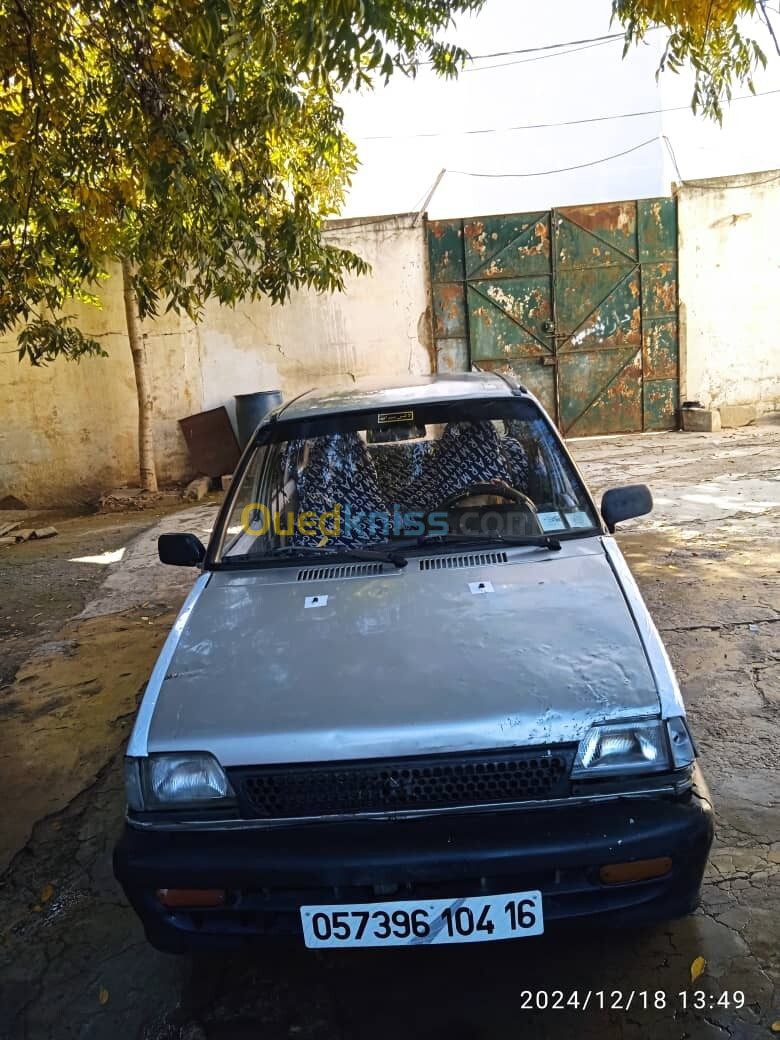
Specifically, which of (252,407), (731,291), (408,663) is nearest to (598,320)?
(731,291)

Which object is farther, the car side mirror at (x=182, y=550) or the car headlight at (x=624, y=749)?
the car side mirror at (x=182, y=550)

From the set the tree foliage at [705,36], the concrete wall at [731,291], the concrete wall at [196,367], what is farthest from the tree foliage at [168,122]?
the concrete wall at [731,291]

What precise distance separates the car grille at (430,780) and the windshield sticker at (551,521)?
1.08 meters

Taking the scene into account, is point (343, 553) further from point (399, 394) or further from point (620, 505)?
point (620, 505)

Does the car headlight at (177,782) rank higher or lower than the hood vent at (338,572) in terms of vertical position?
lower

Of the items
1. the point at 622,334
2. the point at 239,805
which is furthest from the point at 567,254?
the point at 239,805

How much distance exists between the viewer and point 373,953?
7.28 feet

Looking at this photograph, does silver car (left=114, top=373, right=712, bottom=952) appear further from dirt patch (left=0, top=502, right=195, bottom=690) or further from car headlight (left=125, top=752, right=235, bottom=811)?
dirt patch (left=0, top=502, right=195, bottom=690)

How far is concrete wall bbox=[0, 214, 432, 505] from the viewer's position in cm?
1057

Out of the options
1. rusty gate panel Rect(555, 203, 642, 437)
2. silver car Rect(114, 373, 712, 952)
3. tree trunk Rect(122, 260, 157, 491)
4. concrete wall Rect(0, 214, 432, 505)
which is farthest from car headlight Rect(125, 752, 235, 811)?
rusty gate panel Rect(555, 203, 642, 437)

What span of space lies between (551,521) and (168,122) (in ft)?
8.78

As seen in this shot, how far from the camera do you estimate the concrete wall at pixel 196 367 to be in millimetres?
10570

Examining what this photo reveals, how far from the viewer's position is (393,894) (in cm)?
182

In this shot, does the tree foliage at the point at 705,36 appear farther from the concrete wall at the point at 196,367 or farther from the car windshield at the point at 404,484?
the concrete wall at the point at 196,367
